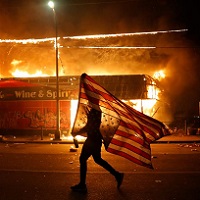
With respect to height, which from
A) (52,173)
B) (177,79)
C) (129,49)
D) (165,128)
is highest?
(129,49)

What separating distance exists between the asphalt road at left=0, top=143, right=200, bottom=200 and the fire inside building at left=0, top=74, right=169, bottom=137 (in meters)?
11.9

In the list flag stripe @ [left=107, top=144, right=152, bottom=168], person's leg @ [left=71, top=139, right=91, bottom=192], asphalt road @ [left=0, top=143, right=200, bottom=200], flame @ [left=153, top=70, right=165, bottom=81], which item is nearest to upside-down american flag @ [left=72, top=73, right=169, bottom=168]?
flag stripe @ [left=107, top=144, right=152, bottom=168]

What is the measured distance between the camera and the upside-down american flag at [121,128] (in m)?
6.25

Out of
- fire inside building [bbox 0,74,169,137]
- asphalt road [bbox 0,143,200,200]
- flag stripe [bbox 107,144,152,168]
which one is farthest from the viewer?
fire inside building [bbox 0,74,169,137]

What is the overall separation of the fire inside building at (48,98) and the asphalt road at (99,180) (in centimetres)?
1187

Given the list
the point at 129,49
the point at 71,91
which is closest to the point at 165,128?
the point at 71,91

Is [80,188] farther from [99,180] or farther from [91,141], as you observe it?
[99,180]

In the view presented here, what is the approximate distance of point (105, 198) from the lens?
578cm

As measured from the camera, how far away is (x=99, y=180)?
23.7 feet

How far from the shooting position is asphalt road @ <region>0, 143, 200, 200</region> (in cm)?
599

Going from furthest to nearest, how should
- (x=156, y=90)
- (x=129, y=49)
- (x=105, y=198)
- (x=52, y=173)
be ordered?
(x=129, y=49) → (x=156, y=90) → (x=52, y=173) → (x=105, y=198)

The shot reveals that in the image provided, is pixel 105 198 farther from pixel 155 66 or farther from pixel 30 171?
pixel 155 66

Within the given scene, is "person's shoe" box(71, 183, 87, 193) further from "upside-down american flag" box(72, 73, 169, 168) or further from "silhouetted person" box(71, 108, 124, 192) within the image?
"upside-down american flag" box(72, 73, 169, 168)

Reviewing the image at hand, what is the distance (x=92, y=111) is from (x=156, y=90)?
17938mm
